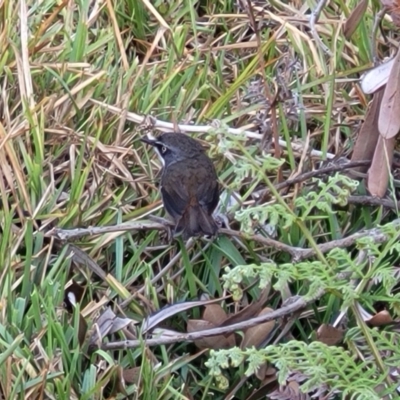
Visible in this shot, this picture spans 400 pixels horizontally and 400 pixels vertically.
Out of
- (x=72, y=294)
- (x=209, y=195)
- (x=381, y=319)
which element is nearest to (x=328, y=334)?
(x=381, y=319)

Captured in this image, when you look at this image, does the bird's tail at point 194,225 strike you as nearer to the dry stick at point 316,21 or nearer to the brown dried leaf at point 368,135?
the brown dried leaf at point 368,135

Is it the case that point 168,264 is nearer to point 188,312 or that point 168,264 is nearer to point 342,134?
point 188,312

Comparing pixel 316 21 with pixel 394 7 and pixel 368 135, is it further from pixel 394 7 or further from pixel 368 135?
pixel 394 7

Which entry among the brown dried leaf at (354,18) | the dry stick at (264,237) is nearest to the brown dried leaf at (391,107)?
the dry stick at (264,237)

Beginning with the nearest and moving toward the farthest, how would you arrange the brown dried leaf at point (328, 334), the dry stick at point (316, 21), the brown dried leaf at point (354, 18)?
1. the brown dried leaf at point (328, 334)
2. the brown dried leaf at point (354, 18)
3. the dry stick at point (316, 21)

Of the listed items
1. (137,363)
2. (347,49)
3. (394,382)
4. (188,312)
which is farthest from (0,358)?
(347,49)
